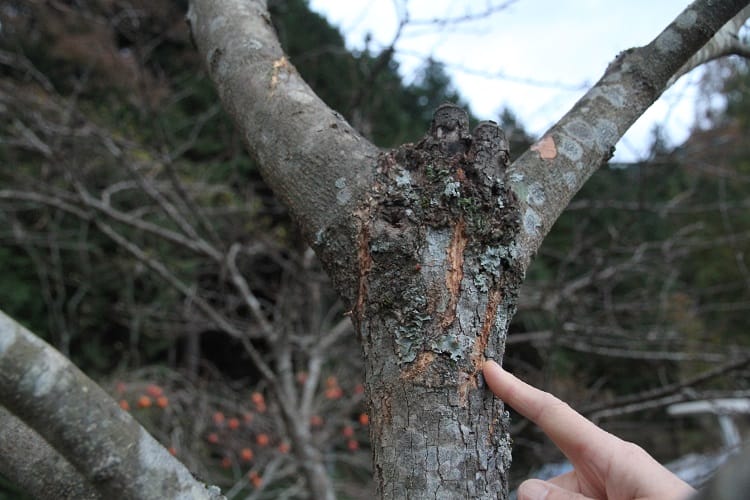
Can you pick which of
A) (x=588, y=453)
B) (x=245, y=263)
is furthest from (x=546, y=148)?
(x=245, y=263)

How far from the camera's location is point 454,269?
86 centimetres

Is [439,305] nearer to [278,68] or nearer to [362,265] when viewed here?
[362,265]

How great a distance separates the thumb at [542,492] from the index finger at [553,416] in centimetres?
7

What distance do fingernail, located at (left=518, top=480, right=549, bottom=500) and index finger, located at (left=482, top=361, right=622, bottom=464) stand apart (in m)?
0.11

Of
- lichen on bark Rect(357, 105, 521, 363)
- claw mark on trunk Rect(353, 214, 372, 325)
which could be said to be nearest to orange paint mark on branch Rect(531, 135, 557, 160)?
lichen on bark Rect(357, 105, 521, 363)

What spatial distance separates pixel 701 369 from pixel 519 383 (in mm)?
8317

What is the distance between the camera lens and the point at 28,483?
691 mm

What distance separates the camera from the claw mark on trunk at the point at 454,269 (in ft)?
2.75

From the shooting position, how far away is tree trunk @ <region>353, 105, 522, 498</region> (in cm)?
77

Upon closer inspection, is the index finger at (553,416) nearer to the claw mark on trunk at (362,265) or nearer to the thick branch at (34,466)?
the claw mark on trunk at (362,265)

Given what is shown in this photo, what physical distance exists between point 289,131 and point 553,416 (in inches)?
24.7

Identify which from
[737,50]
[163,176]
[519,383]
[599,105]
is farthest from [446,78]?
[519,383]

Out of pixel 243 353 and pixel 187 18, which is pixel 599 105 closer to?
pixel 187 18

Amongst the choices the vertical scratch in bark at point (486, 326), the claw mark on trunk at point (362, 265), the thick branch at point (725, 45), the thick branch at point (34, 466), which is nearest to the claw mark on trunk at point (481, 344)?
the vertical scratch in bark at point (486, 326)
